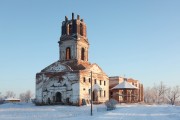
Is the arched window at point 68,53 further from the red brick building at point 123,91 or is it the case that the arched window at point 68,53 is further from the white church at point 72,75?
the red brick building at point 123,91

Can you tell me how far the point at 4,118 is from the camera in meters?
28.9

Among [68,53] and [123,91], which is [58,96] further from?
[123,91]

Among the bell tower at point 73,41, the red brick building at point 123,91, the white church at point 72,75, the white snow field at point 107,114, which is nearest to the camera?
the white snow field at point 107,114

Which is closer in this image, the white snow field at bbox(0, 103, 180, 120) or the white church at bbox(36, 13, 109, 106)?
the white snow field at bbox(0, 103, 180, 120)

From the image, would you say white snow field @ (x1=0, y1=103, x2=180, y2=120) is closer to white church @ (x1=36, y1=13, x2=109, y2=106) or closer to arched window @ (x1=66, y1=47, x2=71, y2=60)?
white church @ (x1=36, y1=13, x2=109, y2=106)

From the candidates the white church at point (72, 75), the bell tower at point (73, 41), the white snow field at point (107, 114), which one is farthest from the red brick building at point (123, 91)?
the white snow field at point (107, 114)

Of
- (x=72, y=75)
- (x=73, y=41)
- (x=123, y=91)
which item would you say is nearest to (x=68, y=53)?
(x=73, y=41)

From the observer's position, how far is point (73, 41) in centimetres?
4494

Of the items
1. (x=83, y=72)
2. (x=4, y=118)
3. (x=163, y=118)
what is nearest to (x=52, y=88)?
(x=83, y=72)

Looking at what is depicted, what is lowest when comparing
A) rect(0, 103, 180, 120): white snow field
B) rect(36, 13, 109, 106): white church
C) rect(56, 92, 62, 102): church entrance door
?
rect(0, 103, 180, 120): white snow field

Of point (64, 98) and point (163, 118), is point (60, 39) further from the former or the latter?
point (163, 118)

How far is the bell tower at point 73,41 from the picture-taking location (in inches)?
1767

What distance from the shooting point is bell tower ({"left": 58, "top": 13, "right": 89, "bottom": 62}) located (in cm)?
4488

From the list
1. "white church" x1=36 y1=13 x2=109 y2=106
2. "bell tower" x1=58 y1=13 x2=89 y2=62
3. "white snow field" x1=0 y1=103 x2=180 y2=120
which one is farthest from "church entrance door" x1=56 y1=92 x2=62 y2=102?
"white snow field" x1=0 y1=103 x2=180 y2=120
